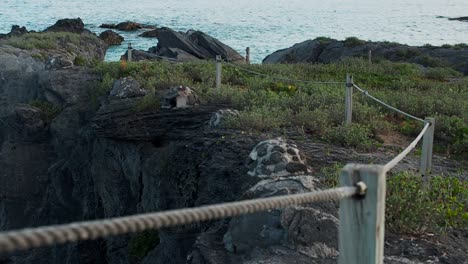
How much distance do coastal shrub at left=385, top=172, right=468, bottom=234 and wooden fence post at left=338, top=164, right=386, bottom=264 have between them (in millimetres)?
3335

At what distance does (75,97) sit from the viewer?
16562mm

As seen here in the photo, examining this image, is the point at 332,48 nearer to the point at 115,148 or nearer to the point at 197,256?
the point at 115,148

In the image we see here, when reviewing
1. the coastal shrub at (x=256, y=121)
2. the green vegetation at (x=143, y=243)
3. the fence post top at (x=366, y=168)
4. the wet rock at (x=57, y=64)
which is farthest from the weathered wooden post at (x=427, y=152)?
the wet rock at (x=57, y=64)

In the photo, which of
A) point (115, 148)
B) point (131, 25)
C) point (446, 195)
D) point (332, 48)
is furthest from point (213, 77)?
point (131, 25)

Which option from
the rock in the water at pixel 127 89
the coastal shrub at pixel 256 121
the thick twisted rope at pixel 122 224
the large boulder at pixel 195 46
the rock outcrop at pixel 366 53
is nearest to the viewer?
the thick twisted rope at pixel 122 224

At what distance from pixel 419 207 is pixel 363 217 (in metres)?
3.52

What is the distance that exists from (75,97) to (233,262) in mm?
11230

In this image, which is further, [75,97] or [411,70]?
[411,70]

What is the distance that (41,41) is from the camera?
1131 inches

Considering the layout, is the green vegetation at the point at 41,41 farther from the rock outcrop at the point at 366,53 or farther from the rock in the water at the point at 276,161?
the rock in the water at the point at 276,161

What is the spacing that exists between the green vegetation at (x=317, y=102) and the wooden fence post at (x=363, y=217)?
6.63 metres

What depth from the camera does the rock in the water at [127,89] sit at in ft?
44.6

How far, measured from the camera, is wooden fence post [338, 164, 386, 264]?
2912 mm

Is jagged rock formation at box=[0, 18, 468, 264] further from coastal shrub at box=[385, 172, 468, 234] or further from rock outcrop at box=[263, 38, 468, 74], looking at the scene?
rock outcrop at box=[263, 38, 468, 74]
